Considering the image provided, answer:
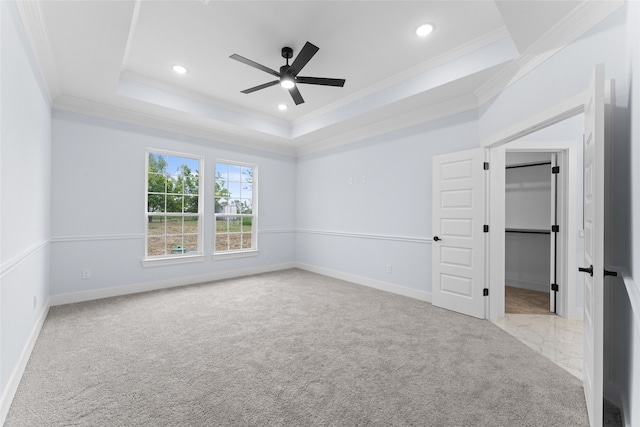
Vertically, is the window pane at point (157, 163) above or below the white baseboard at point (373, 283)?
above

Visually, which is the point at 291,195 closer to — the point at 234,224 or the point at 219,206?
the point at 234,224

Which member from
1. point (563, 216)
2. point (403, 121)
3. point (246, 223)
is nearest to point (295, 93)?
point (403, 121)

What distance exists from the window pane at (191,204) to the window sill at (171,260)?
0.81 metres

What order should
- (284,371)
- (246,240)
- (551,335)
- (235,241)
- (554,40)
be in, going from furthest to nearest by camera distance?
(246,240)
(235,241)
(551,335)
(554,40)
(284,371)

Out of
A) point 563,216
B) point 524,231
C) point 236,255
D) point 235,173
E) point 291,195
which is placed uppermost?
point 235,173

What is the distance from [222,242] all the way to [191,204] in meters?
0.91

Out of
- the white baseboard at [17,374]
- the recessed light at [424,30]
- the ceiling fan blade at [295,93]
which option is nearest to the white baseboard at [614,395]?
the recessed light at [424,30]

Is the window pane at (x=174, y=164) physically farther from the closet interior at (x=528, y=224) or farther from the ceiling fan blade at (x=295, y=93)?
the closet interior at (x=528, y=224)

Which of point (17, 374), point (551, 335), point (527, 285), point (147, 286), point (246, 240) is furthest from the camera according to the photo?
point (246, 240)

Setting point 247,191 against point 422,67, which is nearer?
point 422,67

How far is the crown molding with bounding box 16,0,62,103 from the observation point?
2080mm

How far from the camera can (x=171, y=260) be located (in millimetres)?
4641

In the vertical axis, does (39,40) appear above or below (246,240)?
above

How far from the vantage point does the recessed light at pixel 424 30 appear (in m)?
2.74
